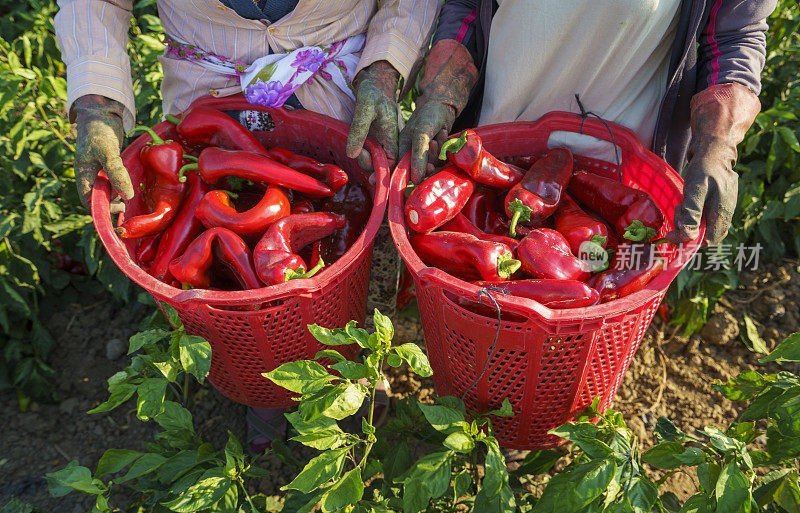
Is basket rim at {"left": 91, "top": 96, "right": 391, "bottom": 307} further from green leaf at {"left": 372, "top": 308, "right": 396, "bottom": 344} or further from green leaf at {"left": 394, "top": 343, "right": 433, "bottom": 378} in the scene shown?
green leaf at {"left": 394, "top": 343, "right": 433, "bottom": 378}

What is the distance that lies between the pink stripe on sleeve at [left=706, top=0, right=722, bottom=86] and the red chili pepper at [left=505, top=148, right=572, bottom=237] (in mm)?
579

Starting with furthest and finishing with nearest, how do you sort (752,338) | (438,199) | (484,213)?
1. (752,338)
2. (484,213)
3. (438,199)

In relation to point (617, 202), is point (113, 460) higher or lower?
lower

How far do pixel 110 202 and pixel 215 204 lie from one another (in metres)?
0.39

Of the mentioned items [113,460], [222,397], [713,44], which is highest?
[713,44]

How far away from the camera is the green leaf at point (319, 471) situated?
5.44 feet

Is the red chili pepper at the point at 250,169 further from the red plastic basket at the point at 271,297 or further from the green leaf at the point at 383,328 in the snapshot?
the green leaf at the point at 383,328

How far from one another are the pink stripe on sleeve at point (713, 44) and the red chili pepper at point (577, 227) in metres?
0.68

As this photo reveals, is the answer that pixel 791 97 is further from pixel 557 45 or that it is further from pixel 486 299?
pixel 486 299

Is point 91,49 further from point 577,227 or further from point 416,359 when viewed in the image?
point 577,227

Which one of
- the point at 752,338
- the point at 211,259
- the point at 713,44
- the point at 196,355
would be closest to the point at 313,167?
the point at 211,259

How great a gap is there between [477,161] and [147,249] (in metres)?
1.36

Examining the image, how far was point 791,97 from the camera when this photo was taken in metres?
3.14

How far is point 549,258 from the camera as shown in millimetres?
1968
